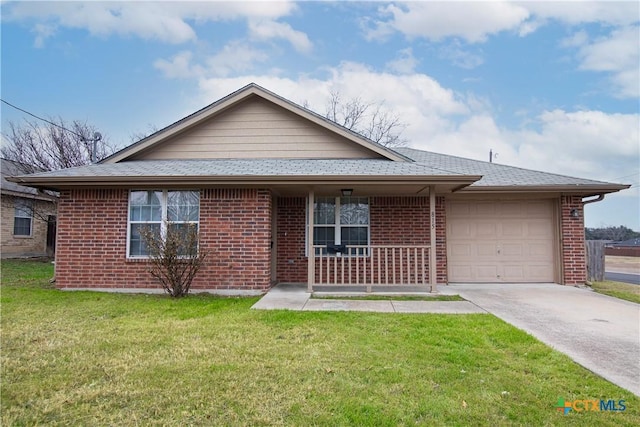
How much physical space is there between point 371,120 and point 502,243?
16740 mm

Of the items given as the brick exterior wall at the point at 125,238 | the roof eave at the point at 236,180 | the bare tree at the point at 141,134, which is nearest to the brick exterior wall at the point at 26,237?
the bare tree at the point at 141,134

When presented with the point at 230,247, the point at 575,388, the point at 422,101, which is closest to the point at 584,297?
the point at 575,388

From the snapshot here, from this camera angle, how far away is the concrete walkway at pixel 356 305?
6582 mm

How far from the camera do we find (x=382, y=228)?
381 inches

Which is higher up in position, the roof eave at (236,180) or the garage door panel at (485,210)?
the roof eave at (236,180)

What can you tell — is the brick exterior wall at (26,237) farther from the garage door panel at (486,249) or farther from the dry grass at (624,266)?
the dry grass at (624,266)

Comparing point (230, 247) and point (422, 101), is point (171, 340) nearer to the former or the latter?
point (230, 247)

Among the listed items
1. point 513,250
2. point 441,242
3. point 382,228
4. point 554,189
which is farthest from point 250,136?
point 554,189

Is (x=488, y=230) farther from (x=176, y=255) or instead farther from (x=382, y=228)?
(x=176, y=255)

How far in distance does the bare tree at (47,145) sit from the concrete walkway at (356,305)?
54.3ft

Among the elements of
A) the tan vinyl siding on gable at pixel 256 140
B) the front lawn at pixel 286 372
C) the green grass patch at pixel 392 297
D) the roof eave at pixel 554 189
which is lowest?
the front lawn at pixel 286 372

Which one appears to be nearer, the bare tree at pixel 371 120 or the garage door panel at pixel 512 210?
the garage door panel at pixel 512 210
